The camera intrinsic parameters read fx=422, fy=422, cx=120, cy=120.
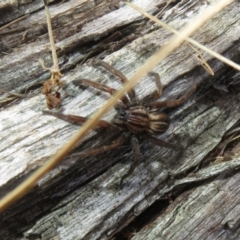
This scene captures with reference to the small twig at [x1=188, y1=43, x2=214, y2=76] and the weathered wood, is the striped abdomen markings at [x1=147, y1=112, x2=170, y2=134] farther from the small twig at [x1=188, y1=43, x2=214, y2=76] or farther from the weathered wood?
the small twig at [x1=188, y1=43, x2=214, y2=76]

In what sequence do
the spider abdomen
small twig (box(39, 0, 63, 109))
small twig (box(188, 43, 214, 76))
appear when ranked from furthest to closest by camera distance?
small twig (box(188, 43, 214, 76)) → the spider abdomen → small twig (box(39, 0, 63, 109))

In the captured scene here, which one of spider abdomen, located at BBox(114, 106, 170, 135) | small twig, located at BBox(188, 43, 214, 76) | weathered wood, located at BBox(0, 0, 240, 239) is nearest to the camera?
weathered wood, located at BBox(0, 0, 240, 239)

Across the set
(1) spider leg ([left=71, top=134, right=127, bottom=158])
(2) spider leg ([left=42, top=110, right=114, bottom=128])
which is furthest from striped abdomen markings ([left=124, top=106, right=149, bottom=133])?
(2) spider leg ([left=42, top=110, right=114, bottom=128])

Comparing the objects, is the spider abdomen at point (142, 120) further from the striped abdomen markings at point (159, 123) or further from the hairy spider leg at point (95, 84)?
the hairy spider leg at point (95, 84)

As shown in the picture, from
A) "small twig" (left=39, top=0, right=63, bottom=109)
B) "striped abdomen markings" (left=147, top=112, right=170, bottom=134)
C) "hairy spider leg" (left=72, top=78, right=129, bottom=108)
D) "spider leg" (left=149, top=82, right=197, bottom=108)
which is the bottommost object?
"striped abdomen markings" (left=147, top=112, right=170, bottom=134)

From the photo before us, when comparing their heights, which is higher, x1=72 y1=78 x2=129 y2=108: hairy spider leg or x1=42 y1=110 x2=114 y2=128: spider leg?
x1=72 y1=78 x2=129 y2=108: hairy spider leg

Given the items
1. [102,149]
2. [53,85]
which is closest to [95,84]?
[53,85]

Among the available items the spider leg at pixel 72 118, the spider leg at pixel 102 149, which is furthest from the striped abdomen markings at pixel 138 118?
Result: the spider leg at pixel 72 118
